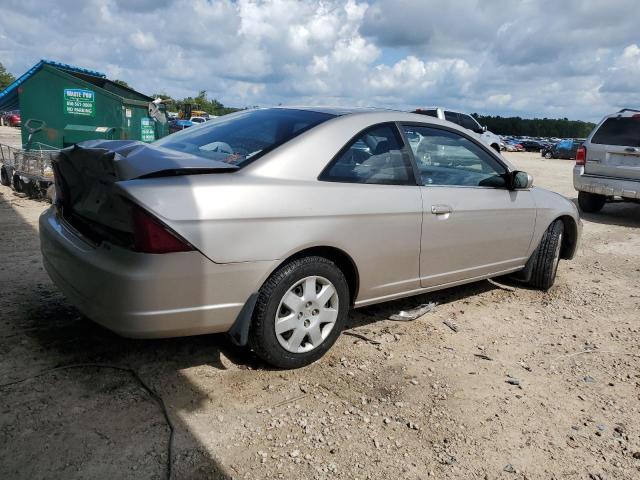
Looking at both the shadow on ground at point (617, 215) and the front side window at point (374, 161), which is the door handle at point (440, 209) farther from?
the shadow on ground at point (617, 215)

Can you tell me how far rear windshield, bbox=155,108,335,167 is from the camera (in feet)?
10.0

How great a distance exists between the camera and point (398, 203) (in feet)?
11.0

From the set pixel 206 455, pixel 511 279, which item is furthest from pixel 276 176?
pixel 511 279

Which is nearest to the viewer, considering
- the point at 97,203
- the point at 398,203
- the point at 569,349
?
the point at 97,203

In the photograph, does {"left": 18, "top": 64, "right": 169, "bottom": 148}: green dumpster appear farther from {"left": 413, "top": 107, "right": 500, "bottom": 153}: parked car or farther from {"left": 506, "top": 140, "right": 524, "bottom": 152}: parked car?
{"left": 506, "top": 140, "right": 524, "bottom": 152}: parked car

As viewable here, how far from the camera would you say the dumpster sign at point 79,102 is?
29.3 feet

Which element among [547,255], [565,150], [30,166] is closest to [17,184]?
[30,166]

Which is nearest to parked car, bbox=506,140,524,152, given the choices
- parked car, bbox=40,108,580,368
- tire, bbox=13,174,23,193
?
tire, bbox=13,174,23,193

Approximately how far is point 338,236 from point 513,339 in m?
1.72

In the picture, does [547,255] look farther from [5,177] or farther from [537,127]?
[537,127]

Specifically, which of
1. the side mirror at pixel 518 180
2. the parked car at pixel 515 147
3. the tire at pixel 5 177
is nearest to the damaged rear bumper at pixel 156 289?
the side mirror at pixel 518 180

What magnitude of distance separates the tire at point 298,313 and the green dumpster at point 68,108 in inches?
287

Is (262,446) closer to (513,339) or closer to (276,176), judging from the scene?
(276,176)

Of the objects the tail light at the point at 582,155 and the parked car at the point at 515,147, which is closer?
the tail light at the point at 582,155
